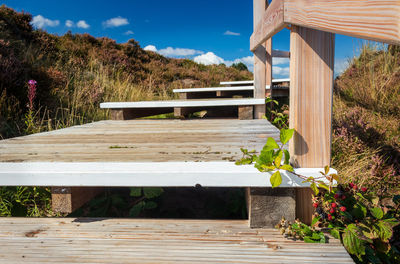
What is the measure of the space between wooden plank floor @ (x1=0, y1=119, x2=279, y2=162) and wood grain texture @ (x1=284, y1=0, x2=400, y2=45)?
0.75 m

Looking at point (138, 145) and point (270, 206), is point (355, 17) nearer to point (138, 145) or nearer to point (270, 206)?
point (270, 206)

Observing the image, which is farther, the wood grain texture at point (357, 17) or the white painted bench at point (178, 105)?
the white painted bench at point (178, 105)

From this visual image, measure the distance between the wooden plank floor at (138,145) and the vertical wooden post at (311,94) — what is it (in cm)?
36

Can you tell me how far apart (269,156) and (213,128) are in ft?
4.40

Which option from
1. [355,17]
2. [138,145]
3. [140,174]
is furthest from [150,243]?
[355,17]

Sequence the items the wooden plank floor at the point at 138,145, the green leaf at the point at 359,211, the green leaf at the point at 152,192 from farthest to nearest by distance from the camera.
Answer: the green leaf at the point at 152,192 → the wooden plank floor at the point at 138,145 → the green leaf at the point at 359,211

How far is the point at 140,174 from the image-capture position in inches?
52.1

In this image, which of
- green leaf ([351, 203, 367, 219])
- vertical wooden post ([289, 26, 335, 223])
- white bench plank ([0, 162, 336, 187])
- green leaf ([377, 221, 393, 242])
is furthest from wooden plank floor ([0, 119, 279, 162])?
green leaf ([377, 221, 393, 242])

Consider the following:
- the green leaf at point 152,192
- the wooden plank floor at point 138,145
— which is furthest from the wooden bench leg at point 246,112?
the green leaf at point 152,192

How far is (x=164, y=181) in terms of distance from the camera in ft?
4.34

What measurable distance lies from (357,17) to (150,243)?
3.57 feet

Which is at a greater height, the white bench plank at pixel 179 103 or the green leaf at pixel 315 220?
the white bench plank at pixel 179 103

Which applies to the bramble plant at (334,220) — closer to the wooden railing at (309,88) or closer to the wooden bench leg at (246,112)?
the wooden railing at (309,88)

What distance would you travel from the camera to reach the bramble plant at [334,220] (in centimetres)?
119
